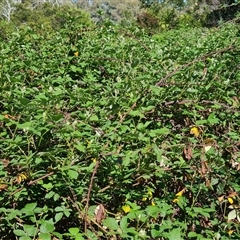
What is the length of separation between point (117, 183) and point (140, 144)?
0.17 metres

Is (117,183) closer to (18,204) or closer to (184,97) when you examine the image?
(18,204)

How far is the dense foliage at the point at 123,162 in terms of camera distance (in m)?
1.19

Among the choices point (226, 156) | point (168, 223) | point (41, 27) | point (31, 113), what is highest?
point (41, 27)

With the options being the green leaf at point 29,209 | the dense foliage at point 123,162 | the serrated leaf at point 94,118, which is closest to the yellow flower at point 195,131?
the dense foliage at point 123,162

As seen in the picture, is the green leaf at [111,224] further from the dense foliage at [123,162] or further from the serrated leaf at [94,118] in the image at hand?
the serrated leaf at [94,118]

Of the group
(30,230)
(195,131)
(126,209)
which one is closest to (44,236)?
(30,230)

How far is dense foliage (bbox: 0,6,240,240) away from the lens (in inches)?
46.9

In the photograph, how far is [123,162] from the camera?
123cm

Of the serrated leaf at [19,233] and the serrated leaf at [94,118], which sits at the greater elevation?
the serrated leaf at [94,118]

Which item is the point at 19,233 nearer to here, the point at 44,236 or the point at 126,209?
the point at 44,236

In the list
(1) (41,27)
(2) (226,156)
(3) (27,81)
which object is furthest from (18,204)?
(1) (41,27)

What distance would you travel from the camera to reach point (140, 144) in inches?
54.7

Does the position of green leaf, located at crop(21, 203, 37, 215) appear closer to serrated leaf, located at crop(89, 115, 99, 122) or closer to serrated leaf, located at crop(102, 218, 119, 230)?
serrated leaf, located at crop(102, 218, 119, 230)

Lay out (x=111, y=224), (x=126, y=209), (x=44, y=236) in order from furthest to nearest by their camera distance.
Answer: (x=126, y=209) < (x=111, y=224) < (x=44, y=236)
